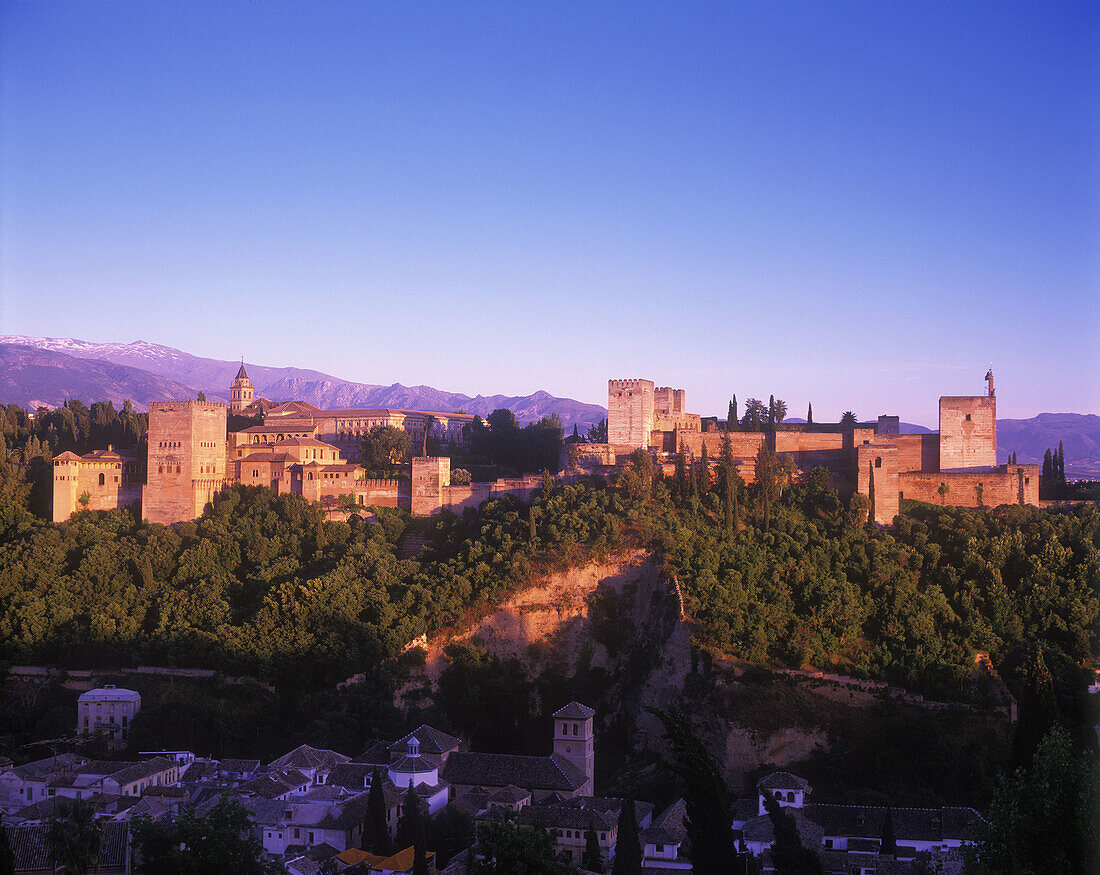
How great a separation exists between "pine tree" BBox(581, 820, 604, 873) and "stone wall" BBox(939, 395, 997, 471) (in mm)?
18900

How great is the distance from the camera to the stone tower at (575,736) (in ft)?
89.8

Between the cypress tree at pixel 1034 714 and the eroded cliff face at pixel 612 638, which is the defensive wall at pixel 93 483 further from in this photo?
the cypress tree at pixel 1034 714

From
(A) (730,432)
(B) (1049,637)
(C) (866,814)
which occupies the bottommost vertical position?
(C) (866,814)

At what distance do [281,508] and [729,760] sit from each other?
18.3m

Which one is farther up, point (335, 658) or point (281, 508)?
point (281, 508)

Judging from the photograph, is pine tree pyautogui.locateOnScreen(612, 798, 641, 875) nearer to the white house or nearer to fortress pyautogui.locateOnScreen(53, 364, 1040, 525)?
the white house

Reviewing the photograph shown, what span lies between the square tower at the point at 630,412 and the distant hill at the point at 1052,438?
50.4m

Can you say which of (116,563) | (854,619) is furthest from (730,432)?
(116,563)

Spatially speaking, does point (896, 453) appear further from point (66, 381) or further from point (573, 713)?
point (66, 381)

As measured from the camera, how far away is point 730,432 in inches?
1521

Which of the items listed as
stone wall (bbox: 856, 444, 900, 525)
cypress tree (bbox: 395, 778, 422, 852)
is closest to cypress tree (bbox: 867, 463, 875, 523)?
stone wall (bbox: 856, 444, 900, 525)

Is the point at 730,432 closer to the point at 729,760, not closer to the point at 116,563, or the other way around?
the point at 729,760

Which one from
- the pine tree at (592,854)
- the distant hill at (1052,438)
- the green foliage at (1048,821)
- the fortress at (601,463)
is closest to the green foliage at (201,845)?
the pine tree at (592,854)

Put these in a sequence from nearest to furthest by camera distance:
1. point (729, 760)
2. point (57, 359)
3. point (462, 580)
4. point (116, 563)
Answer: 1. point (729, 760)
2. point (462, 580)
3. point (116, 563)
4. point (57, 359)
